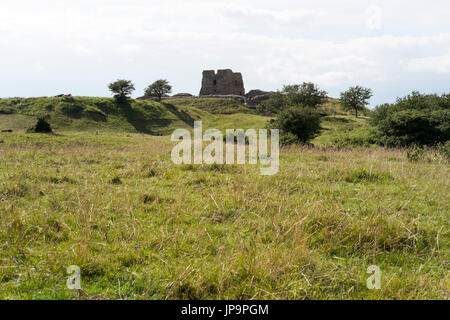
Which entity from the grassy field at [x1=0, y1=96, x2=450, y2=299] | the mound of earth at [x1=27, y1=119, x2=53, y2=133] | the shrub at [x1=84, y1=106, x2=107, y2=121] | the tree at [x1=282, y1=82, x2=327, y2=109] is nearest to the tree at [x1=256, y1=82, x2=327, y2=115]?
the tree at [x1=282, y1=82, x2=327, y2=109]

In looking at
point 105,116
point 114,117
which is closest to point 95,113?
point 105,116

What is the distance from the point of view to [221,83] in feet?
301

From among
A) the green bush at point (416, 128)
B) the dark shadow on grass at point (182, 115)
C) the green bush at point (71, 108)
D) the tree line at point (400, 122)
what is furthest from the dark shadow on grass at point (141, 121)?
the green bush at point (416, 128)

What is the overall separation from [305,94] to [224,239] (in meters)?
61.9

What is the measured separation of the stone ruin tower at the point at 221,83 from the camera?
9112 cm

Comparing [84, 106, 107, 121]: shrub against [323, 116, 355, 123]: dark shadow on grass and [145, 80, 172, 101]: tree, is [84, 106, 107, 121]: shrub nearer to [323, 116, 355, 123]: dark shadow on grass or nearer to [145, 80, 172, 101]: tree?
[145, 80, 172, 101]: tree

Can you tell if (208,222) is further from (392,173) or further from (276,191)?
(392,173)

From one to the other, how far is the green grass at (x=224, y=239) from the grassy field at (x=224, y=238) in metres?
0.02

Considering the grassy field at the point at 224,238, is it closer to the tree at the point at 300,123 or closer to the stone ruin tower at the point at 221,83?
the tree at the point at 300,123

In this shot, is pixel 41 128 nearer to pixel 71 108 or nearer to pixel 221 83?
pixel 71 108

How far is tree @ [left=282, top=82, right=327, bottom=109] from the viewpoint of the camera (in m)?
60.5

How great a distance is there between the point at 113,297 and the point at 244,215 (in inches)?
110
